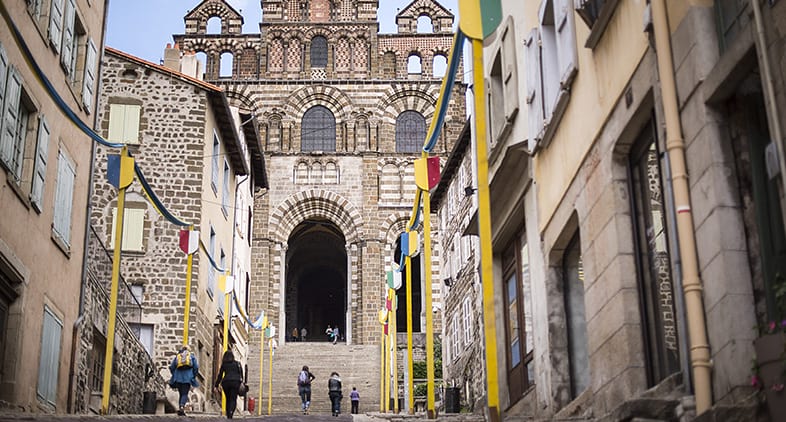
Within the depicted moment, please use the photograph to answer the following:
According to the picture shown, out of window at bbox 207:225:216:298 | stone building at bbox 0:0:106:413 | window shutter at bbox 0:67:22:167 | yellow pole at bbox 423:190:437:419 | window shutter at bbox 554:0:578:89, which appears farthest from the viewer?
window at bbox 207:225:216:298

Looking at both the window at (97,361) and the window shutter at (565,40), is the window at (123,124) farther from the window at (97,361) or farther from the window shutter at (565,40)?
the window shutter at (565,40)

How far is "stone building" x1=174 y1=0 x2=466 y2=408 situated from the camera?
141ft

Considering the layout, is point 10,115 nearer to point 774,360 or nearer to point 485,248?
point 485,248

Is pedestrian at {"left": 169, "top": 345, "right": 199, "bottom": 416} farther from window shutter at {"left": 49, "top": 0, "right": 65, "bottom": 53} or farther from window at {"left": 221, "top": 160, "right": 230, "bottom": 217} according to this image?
window at {"left": 221, "top": 160, "right": 230, "bottom": 217}

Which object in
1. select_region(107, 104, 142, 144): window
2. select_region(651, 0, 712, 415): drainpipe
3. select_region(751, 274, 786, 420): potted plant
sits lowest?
select_region(751, 274, 786, 420): potted plant

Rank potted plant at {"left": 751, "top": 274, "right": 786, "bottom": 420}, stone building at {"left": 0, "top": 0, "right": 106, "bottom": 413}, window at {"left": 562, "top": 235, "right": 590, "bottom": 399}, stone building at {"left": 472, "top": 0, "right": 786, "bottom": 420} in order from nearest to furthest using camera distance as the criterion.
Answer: potted plant at {"left": 751, "top": 274, "right": 786, "bottom": 420} < stone building at {"left": 472, "top": 0, "right": 786, "bottom": 420} < window at {"left": 562, "top": 235, "right": 590, "bottom": 399} < stone building at {"left": 0, "top": 0, "right": 106, "bottom": 413}

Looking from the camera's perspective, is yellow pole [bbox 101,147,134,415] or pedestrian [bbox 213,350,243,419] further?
pedestrian [bbox 213,350,243,419]

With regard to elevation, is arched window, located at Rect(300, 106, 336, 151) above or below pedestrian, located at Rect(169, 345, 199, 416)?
above

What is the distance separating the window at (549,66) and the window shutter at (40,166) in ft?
21.8

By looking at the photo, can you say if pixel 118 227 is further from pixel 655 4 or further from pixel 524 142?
pixel 655 4

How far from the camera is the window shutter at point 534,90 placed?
12.2m

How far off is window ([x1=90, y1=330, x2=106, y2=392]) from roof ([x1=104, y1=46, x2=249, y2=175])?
8.41m

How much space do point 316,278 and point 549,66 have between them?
139ft

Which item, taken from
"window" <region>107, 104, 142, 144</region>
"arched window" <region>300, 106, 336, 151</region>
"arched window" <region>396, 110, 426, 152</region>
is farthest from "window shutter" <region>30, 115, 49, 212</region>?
"arched window" <region>396, 110, 426, 152</region>
